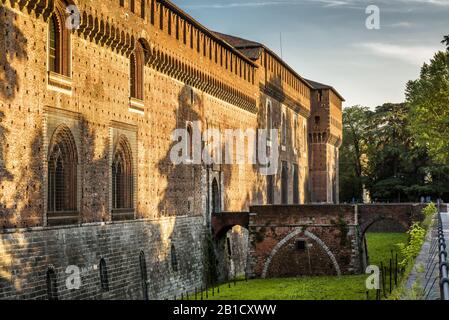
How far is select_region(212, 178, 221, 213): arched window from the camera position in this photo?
3212 centimetres

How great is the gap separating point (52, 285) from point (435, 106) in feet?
69.1

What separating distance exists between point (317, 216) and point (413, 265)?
14736 millimetres

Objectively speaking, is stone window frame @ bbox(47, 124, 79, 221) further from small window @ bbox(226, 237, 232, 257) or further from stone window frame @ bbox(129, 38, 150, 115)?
small window @ bbox(226, 237, 232, 257)

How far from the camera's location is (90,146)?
20031 millimetres

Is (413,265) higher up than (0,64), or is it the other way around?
(0,64)

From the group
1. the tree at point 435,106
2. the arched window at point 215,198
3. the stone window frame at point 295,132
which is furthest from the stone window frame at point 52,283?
the stone window frame at point 295,132

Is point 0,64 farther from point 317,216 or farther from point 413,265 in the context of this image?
point 317,216

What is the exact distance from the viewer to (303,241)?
3045cm

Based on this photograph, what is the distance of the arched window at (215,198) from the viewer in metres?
32.1

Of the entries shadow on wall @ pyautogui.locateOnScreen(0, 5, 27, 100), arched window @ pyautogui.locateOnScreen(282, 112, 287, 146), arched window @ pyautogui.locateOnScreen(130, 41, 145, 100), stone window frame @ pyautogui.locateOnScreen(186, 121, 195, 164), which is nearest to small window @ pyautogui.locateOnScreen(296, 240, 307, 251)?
stone window frame @ pyautogui.locateOnScreen(186, 121, 195, 164)

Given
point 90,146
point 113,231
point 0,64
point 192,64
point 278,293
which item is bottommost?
point 278,293

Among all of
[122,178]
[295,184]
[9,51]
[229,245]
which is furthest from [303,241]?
[295,184]

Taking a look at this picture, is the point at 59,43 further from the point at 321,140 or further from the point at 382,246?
the point at 321,140
